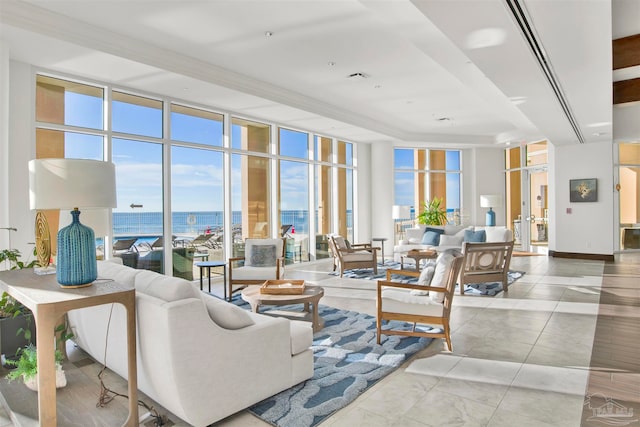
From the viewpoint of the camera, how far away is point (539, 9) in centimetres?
327

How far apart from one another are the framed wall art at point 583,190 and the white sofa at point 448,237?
9.87ft

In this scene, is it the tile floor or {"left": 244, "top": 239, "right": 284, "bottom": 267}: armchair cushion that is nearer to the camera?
the tile floor

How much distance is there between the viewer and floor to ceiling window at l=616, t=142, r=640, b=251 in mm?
10617

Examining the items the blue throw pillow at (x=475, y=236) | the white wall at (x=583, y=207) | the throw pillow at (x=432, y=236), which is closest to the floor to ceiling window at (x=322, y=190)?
the throw pillow at (x=432, y=236)

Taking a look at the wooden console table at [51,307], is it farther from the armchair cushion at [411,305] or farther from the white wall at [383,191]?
the white wall at [383,191]

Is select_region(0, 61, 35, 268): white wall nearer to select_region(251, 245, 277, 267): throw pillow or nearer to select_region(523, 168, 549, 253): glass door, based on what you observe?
select_region(251, 245, 277, 267): throw pillow

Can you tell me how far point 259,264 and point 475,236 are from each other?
15.8ft

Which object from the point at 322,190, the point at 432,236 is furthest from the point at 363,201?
the point at 432,236

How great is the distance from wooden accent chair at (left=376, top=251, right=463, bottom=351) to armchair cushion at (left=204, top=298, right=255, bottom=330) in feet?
5.33

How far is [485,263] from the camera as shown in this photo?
6.30 m

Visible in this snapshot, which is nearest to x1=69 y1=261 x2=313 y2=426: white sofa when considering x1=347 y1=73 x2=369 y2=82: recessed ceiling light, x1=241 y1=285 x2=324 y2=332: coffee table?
x1=241 y1=285 x2=324 y2=332: coffee table

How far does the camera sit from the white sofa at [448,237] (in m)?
7.86

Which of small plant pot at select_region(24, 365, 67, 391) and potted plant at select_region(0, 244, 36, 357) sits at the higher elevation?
potted plant at select_region(0, 244, 36, 357)

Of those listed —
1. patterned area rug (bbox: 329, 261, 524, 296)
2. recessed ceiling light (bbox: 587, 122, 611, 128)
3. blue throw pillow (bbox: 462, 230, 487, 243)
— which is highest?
recessed ceiling light (bbox: 587, 122, 611, 128)
